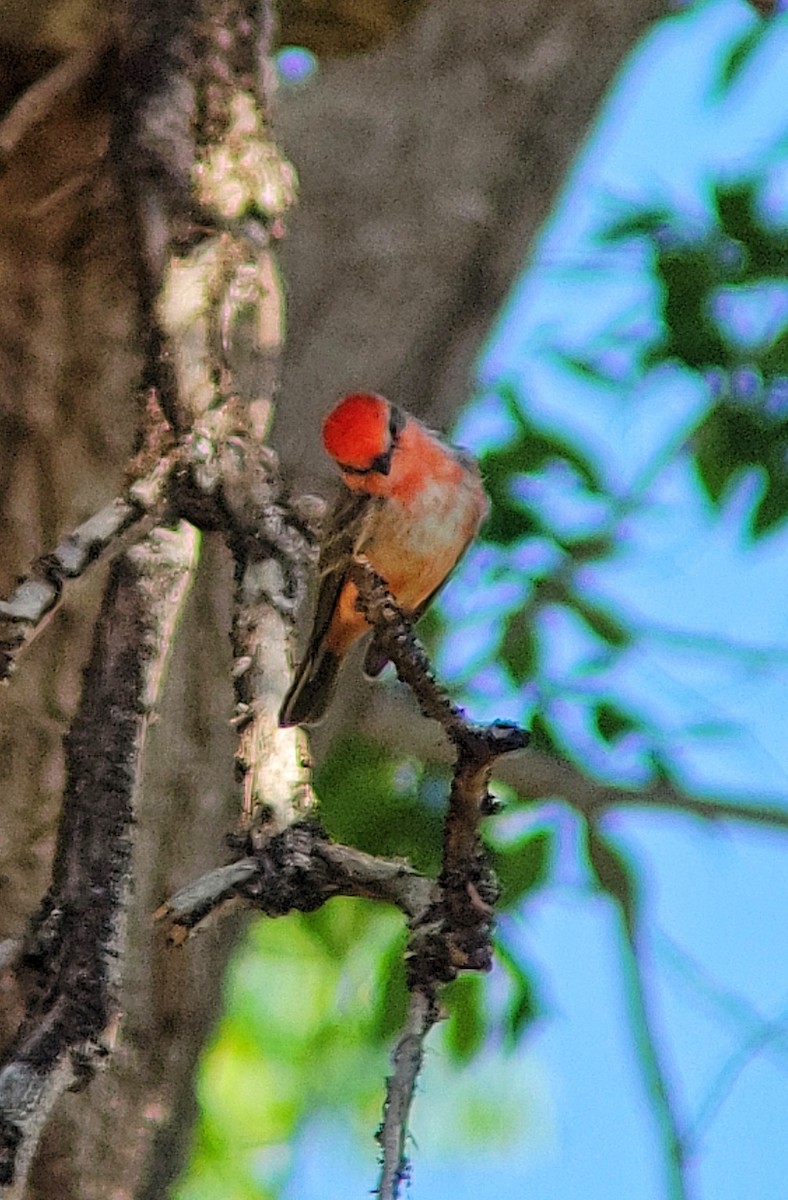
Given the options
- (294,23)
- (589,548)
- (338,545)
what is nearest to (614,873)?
(589,548)

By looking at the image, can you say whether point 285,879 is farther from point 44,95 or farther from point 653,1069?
point 653,1069

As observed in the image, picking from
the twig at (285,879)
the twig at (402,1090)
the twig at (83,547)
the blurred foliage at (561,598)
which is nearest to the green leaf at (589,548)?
the blurred foliage at (561,598)

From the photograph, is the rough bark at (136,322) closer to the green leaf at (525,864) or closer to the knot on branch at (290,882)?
the green leaf at (525,864)

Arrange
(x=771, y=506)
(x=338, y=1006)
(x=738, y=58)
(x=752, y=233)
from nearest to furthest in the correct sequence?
(x=771, y=506) < (x=752, y=233) < (x=738, y=58) < (x=338, y=1006)

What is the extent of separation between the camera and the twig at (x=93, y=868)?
35.0 inches

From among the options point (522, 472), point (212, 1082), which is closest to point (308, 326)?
point (522, 472)

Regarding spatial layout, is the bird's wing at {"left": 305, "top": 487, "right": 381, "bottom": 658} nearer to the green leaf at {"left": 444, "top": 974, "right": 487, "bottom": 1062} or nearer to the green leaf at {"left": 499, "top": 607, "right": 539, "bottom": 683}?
Result: the green leaf at {"left": 499, "top": 607, "right": 539, "bottom": 683}

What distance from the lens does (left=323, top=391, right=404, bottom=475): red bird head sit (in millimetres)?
1592

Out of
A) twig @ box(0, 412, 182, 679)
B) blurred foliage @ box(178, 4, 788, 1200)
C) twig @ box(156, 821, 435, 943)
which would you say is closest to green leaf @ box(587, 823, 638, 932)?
blurred foliage @ box(178, 4, 788, 1200)

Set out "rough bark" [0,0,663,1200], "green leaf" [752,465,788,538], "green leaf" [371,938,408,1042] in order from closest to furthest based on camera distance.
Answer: "rough bark" [0,0,663,1200], "green leaf" [752,465,788,538], "green leaf" [371,938,408,1042]

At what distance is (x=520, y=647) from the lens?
90.1 inches

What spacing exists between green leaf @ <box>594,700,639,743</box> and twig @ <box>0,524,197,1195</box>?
3.89 ft

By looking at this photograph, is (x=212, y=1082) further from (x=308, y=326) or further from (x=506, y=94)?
(x=506, y=94)

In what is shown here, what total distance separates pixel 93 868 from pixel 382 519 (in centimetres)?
72
